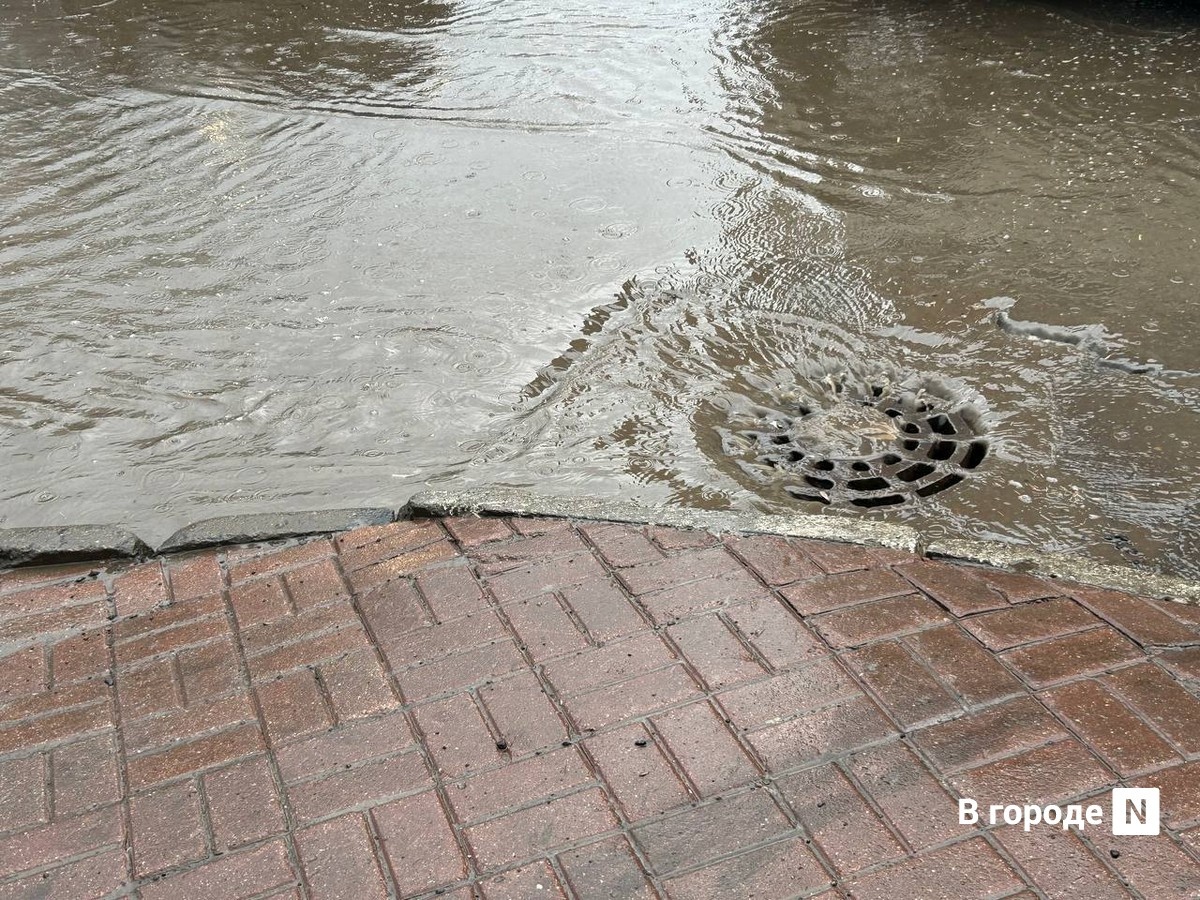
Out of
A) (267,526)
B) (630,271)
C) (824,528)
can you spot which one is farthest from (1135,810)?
(630,271)

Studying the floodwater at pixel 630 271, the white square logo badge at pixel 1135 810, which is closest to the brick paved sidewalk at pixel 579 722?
the white square logo badge at pixel 1135 810

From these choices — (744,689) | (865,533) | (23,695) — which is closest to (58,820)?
(23,695)

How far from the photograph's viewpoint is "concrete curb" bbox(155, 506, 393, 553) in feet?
11.7

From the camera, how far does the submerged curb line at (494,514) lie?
11.0ft

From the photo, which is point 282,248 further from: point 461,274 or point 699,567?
point 699,567

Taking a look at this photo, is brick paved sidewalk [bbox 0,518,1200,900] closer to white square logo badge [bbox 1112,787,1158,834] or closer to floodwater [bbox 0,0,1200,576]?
white square logo badge [bbox 1112,787,1158,834]

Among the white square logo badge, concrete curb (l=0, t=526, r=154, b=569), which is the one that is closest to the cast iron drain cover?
the white square logo badge

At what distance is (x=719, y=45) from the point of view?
8344 mm

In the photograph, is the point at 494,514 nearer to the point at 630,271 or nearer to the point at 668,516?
the point at 668,516

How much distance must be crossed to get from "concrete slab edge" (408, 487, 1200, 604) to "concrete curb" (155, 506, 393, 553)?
0.64 feet

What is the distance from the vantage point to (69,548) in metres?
3.54

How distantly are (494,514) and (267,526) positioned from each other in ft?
2.68

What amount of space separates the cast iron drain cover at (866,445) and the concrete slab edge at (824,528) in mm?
317

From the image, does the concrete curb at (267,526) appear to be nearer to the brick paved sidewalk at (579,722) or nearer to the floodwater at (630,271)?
the brick paved sidewalk at (579,722)
